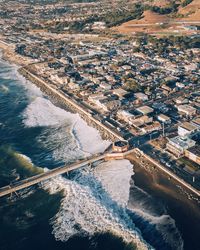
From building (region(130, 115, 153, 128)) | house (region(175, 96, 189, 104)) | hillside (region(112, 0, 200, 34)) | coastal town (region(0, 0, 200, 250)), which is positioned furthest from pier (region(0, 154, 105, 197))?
hillside (region(112, 0, 200, 34))

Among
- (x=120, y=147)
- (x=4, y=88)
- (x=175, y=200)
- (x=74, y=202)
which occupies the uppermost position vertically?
(x=120, y=147)

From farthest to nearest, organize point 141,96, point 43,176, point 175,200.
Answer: point 141,96 < point 43,176 < point 175,200

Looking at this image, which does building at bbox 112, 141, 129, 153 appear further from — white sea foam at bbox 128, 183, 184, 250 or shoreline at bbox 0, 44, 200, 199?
white sea foam at bbox 128, 183, 184, 250

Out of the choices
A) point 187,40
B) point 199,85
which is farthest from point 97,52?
point 199,85

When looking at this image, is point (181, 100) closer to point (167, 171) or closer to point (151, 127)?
point (151, 127)

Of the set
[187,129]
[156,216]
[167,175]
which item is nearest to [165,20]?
[187,129]

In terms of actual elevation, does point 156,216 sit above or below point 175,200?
below
